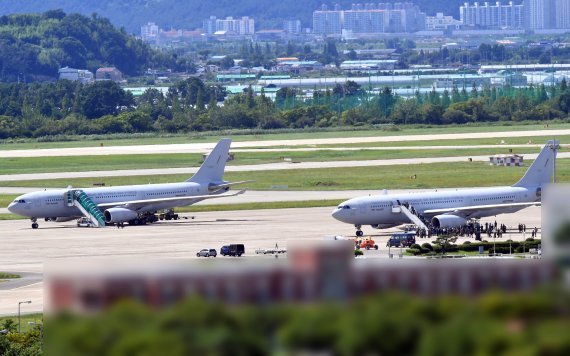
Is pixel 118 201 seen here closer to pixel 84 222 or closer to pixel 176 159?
pixel 84 222

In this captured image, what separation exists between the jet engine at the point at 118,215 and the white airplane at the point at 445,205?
20.7 m

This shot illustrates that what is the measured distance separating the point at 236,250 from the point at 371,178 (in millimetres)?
64631

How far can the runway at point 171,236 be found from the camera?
93.8m

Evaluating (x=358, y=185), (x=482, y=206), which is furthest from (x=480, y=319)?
(x=358, y=185)

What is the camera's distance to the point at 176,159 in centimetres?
19162

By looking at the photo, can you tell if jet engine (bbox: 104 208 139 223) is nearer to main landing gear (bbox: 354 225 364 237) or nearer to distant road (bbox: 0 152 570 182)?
main landing gear (bbox: 354 225 364 237)

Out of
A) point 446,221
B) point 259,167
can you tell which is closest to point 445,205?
point 446,221

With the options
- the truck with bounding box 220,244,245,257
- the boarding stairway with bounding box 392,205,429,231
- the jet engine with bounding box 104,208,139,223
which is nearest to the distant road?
the jet engine with bounding box 104,208,139,223

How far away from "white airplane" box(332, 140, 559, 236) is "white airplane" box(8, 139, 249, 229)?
21023 millimetres

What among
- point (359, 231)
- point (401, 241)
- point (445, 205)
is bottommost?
point (359, 231)

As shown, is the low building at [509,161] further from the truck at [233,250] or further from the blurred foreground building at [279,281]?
the blurred foreground building at [279,281]

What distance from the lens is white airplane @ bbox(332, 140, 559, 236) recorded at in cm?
10731

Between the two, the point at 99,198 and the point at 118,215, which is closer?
the point at 118,215

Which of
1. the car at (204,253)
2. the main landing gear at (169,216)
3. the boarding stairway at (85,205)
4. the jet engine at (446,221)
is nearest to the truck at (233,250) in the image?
the car at (204,253)
